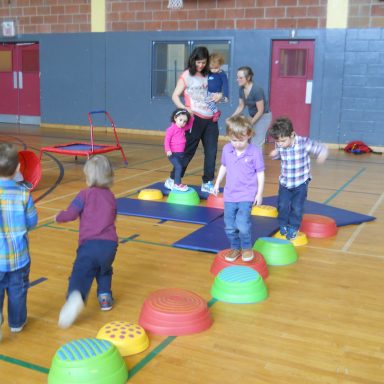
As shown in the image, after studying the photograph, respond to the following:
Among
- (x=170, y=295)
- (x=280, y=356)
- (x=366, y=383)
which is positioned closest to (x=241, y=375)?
(x=280, y=356)

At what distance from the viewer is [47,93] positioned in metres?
13.7

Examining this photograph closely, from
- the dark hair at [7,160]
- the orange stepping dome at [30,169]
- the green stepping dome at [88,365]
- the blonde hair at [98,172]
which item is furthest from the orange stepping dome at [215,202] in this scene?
the green stepping dome at [88,365]

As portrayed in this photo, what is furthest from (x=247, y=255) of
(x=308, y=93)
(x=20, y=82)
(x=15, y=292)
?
(x=20, y=82)

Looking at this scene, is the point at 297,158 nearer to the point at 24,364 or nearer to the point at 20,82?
the point at 24,364

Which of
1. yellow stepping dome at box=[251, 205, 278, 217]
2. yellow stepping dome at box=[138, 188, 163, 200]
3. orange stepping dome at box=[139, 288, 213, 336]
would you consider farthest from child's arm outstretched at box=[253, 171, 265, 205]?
yellow stepping dome at box=[138, 188, 163, 200]

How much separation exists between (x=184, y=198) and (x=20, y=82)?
10.2 metres

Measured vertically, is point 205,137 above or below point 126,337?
above

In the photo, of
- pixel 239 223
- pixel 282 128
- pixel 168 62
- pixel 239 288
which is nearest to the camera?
pixel 239 288

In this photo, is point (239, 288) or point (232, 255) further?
point (232, 255)

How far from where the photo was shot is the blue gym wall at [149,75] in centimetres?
1061

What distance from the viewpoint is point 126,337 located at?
2.57 metres

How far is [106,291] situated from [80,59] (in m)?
11.0

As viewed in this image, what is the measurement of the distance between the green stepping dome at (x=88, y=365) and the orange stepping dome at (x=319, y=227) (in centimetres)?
264

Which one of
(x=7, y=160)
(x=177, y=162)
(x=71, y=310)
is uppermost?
(x=7, y=160)
